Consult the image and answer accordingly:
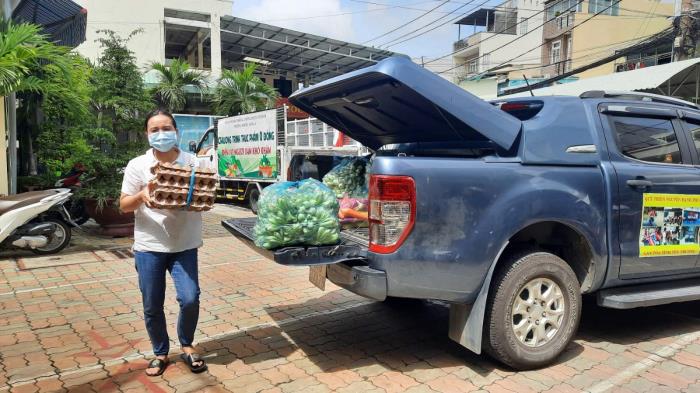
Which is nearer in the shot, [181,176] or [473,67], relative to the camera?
[181,176]

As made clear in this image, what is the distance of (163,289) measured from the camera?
10.5 ft

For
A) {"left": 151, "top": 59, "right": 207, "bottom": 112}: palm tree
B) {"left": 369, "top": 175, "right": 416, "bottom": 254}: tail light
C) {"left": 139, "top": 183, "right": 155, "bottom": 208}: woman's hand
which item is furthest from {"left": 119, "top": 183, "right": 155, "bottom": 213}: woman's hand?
{"left": 151, "top": 59, "right": 207, "bottom": 112}: palm tree

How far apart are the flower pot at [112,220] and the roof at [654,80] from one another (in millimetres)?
8169

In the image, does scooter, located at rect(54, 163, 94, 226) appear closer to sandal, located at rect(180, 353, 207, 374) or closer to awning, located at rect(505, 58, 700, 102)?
sandal, located at rect(180, 353, 207, 374)

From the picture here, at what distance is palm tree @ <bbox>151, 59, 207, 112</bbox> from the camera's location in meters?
20.5

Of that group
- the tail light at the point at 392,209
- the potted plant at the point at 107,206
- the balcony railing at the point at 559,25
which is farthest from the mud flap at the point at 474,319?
the balcony railing at the point at 559,25

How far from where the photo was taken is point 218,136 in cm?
1471

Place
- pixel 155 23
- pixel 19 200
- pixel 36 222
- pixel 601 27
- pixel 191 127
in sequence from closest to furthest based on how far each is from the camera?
pixel 19 200 < pixel 36 222 < pixel 191 127 < pixel 155 23 < pixel 601 27

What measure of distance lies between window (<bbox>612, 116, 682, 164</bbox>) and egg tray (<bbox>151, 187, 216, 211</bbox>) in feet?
9.71

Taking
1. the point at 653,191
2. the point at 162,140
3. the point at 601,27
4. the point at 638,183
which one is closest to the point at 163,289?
the point at 162,140

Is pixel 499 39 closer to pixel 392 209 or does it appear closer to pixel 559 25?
pixel 559 25

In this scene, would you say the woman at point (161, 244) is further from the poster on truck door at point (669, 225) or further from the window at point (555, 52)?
the window at point (555, 52)

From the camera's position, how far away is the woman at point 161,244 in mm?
3107

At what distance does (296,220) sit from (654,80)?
10.5 meters
